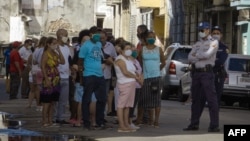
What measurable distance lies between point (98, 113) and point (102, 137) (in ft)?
6.21

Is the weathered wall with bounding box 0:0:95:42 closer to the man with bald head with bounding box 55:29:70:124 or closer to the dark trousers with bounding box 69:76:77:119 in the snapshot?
the dark trousers with bounding box 69:76:77:119

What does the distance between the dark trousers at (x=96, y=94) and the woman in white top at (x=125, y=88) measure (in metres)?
0.41

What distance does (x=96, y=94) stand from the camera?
659 inches

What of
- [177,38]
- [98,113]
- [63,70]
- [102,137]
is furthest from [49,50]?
[177,38]

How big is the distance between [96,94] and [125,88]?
2.28 feet

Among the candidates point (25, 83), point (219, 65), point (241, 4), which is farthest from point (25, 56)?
point (241, 4)

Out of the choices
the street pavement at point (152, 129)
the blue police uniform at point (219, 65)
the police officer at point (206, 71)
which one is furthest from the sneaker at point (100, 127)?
the blue police uniform at point (219, 65)

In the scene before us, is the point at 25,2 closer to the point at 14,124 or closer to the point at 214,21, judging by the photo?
the point at 214,21

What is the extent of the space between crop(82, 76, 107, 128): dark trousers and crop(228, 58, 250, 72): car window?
33.6 feet

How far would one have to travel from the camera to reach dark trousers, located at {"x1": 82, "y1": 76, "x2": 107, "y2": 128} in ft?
54.4

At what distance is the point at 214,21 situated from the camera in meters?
47.2

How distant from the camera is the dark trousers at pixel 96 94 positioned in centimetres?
1658

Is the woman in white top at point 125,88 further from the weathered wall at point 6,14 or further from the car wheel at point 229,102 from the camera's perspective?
the weathered wall at point 6,14

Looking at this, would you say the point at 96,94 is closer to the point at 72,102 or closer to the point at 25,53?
the point at 72,102
